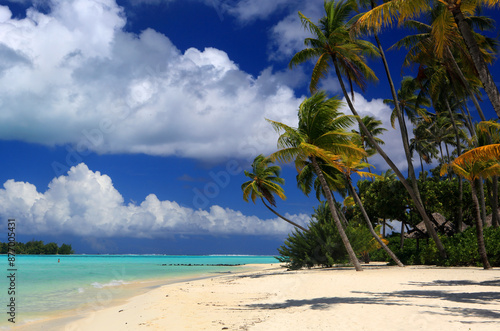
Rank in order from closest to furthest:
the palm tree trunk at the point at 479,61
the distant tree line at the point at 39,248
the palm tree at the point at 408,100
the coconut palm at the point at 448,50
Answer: the palm tree trunk at the point at 479,61 < the coconut palm at the point at 448,50 < the palm tree at the point at 408,100 < the distant tree line at the point at 39,248

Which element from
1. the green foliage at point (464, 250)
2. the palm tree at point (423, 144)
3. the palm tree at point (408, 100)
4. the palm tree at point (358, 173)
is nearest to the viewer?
the green foliage at point (464, 250)

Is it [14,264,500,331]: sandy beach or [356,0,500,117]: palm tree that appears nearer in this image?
[14,264,500,331]: sandy beach

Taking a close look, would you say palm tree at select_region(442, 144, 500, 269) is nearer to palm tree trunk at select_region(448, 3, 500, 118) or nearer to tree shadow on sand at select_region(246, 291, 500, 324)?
palm tree trunk at select_region(448, 3, 500, 118)

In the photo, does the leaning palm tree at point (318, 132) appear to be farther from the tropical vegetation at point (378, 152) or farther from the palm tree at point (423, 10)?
the palm tree at point (423, 10)

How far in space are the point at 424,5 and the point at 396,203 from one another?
677 inches

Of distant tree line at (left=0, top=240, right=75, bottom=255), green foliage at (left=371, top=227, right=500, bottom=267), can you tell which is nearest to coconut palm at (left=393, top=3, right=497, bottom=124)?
green foliage at (left=371, top=227, right=500, bottom=267)

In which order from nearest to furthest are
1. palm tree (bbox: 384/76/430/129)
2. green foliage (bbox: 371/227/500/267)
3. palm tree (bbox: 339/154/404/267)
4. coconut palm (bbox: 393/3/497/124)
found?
coconut palm (bbox: 393/3/497/124)
green foliage (bbox: 371/227/500/267)
palm tree (bbox: 339/154/404/267)
palm tree (bbox: 384/76/430/129)

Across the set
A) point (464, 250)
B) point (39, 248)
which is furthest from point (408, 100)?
point (39, 248)

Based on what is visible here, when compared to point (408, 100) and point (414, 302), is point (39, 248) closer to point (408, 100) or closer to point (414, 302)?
point (408, 100)

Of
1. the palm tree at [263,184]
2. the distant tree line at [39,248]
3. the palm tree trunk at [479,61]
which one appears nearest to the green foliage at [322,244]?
the palm tree at [263,184]

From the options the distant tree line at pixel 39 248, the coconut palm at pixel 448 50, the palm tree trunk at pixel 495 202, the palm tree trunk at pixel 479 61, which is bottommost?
the distant tree line at pixel 39 248

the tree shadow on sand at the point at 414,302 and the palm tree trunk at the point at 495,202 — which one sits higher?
the palm tree trunk at the point at 495,202

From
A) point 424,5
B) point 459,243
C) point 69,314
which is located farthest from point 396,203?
point 69,314

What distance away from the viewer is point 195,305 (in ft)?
31.3
